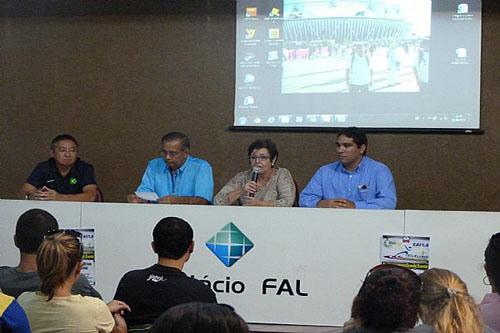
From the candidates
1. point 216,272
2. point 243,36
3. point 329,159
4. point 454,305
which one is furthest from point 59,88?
point 454,305

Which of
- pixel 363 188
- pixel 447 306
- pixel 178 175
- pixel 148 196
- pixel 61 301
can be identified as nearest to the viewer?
pixel 447 306

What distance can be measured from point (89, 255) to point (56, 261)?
236 centimetres

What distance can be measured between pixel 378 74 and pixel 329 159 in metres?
0.80

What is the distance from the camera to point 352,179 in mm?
5438

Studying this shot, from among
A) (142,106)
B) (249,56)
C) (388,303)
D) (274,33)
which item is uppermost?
(274,33)

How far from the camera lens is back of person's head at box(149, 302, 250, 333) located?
4.58 ft

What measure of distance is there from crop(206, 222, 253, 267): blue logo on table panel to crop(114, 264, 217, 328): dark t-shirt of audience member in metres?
1.94

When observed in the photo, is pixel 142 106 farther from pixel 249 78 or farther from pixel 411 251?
pixel 411 251

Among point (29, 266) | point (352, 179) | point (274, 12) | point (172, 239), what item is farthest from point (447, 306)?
point (274, 12)

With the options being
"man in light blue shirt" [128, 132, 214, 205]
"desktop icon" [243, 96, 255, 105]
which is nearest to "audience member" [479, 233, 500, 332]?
"man in light blue shirt" [128, 132, 214, 205]

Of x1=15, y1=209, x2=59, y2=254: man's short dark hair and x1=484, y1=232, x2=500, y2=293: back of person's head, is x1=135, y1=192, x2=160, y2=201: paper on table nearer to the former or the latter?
x1=15, y1=209, x2=59, y2=254: man's short dark hair

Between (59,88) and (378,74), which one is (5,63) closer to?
(59,88)

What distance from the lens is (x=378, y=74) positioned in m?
6.59

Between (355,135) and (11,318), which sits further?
(355,135)
